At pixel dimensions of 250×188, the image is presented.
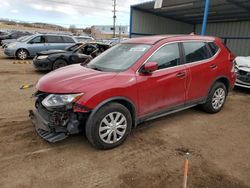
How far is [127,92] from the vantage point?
340 centimetres

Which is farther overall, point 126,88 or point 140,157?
point 126,88

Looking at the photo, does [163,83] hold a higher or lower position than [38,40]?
lower

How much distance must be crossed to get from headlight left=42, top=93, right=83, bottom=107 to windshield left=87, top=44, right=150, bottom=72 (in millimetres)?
854

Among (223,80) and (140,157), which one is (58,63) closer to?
(223,80)

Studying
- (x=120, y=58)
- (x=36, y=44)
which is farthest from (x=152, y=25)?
(x=120, y=58)

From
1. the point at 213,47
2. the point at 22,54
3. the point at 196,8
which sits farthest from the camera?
the point at 22,54

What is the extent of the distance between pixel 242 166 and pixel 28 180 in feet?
9.51

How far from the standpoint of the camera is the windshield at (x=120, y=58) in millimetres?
3682

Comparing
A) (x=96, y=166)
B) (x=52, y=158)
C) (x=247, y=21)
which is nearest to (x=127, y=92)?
(x=96, y=166)

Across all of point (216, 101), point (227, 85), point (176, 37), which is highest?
point (176, 37)

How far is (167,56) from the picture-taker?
3.98 metres

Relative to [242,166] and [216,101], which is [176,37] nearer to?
[216,101]

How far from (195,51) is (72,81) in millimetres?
2640

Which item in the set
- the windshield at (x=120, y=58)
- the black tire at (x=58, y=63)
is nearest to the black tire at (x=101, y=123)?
the windshield at (x=120, y=58)
